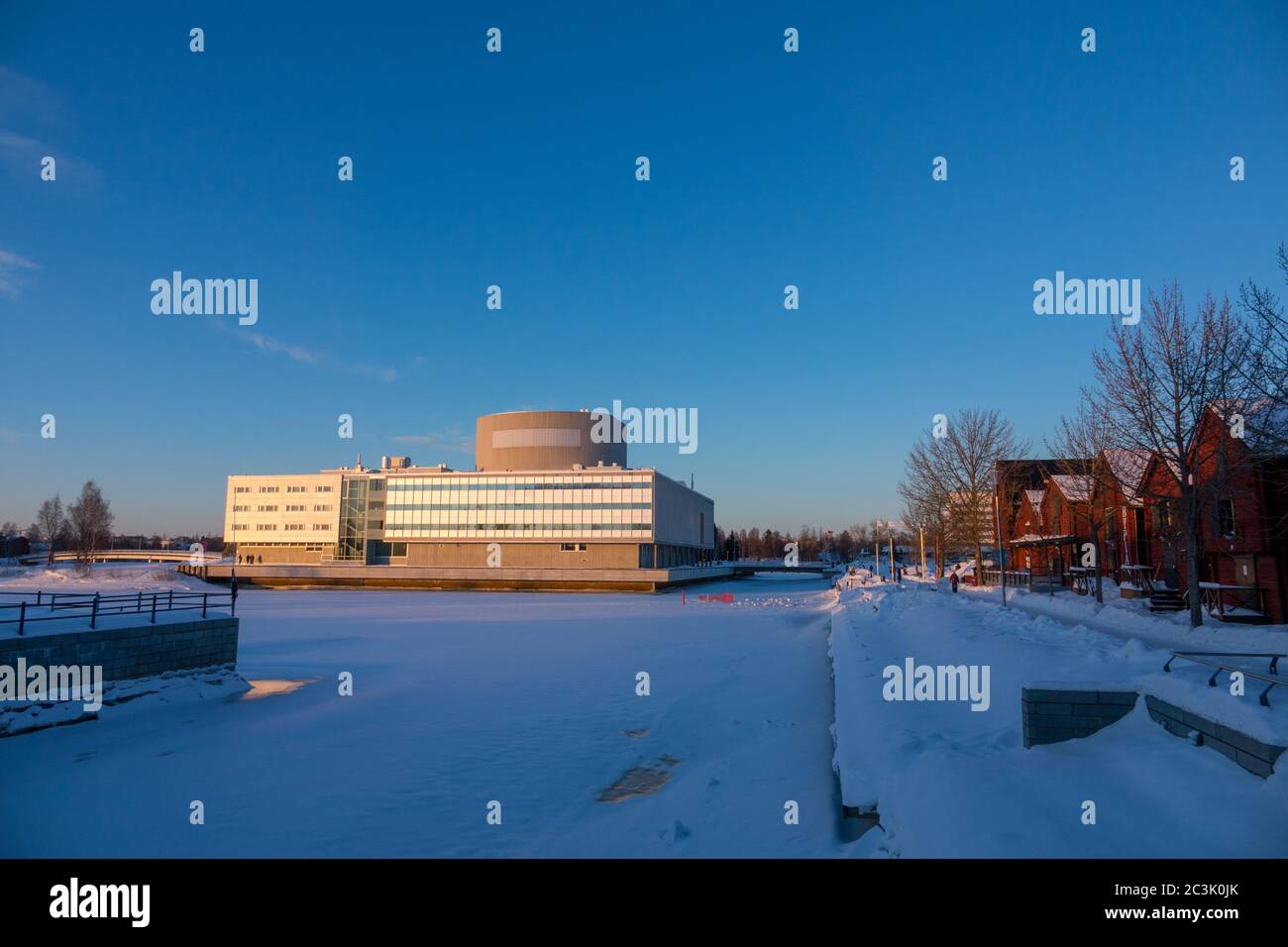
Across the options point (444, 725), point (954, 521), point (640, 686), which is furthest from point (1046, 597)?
point (444, 725)

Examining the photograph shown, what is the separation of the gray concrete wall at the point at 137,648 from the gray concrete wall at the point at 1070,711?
859 inches

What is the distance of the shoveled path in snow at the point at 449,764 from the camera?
9953 millimetres

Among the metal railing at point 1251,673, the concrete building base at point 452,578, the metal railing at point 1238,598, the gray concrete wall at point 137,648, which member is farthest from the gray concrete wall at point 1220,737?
the concrete building base at point 452,578

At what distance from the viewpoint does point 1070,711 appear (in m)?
8.83

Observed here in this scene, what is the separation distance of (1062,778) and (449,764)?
10525 mm

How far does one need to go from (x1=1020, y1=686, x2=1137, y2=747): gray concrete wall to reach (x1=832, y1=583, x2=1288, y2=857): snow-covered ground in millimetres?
148

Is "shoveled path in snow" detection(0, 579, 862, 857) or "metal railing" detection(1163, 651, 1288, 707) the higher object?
"metal railing" detection(1163, 651, 1288, 707)

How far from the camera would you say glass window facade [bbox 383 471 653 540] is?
95.7 meters

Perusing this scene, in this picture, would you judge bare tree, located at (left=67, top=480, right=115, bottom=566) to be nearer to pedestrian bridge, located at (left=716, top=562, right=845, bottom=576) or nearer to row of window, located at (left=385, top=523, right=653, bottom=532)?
row of window, located at (left=385, top=523, right=653, bottom=532)

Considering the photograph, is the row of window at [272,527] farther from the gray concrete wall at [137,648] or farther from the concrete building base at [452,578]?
the gray concrete wall at [137,648]

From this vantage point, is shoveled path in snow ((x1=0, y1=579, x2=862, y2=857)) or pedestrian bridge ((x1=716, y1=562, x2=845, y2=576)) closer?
shoveled path in snow ((x1=0, y1=579, x2=862, y2=857))

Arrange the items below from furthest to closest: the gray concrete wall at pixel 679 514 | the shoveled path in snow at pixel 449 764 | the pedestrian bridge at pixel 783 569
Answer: the pedestrian bridge at pixel 783 569, the gray concrete wall at pixel 679 514, the shoveled path in snow at pixel 449 764

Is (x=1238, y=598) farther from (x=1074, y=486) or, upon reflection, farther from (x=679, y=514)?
(x=679, y=514)

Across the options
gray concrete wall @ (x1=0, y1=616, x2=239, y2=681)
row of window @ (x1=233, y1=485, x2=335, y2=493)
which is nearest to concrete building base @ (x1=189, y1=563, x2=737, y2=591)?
row of window @ (x1=233, y1=485, x2=335, y2=493)
